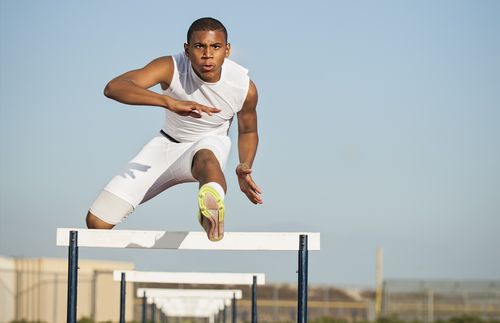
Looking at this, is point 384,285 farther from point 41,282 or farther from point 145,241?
point 145,241

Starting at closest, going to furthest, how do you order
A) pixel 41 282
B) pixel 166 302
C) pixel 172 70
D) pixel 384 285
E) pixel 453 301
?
pixel 172 70 < pixel 166 302 < pixel 41 282 < pixel 384 285 < pixel 453 301

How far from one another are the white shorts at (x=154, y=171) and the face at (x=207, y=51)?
1.51 ft

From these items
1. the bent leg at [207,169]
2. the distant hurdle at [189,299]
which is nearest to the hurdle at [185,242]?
the bent leg at [207,169]

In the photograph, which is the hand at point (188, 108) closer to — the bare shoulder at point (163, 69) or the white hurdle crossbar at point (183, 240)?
the white hurdle crossbar at point (183, 240)

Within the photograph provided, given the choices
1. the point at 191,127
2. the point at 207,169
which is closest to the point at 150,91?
the point at 207,169

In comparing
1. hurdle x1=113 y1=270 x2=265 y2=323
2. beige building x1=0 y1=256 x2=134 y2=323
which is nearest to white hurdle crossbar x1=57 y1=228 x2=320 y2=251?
hurdle x1=113 y1=270 x2=265 y2=323

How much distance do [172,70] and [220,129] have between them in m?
0.54

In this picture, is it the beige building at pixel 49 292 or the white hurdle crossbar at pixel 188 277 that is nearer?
the white hurdle crossbar at pixel 188 277

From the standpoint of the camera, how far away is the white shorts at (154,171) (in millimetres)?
6266

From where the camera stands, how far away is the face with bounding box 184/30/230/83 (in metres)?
5.90

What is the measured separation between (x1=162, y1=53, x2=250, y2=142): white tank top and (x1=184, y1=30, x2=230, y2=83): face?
0.39 feet

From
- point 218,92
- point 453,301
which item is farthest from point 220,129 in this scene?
point 453,301

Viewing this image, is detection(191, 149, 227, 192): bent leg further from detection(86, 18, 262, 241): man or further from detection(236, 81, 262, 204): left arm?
detection(236, 81, 262, 204): left arm

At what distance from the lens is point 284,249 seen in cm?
553
